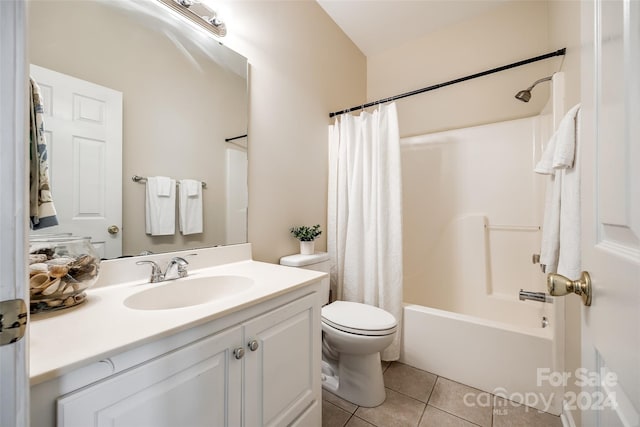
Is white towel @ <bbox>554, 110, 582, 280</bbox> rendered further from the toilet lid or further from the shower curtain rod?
the toilet lid

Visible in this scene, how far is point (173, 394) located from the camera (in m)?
0.61

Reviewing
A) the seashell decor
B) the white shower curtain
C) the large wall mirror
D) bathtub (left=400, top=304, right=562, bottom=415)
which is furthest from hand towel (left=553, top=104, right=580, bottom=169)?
the seashell decor

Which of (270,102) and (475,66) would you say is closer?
(270,102)

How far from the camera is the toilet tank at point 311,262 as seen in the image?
5.04ft

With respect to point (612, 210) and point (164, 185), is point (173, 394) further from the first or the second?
point (612, 210)

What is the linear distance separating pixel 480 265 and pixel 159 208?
228cm

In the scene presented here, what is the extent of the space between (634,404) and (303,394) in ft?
3.10

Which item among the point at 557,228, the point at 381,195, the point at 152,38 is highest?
the point at 152,38

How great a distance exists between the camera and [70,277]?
2.28ft

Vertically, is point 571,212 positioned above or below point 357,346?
above

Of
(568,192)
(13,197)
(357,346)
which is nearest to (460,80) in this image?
(568,192)

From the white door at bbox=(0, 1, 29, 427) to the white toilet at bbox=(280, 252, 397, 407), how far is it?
1.18 m

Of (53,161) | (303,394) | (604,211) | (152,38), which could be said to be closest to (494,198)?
(604,211)

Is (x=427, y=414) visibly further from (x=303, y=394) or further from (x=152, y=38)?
(x=152, y=38)
